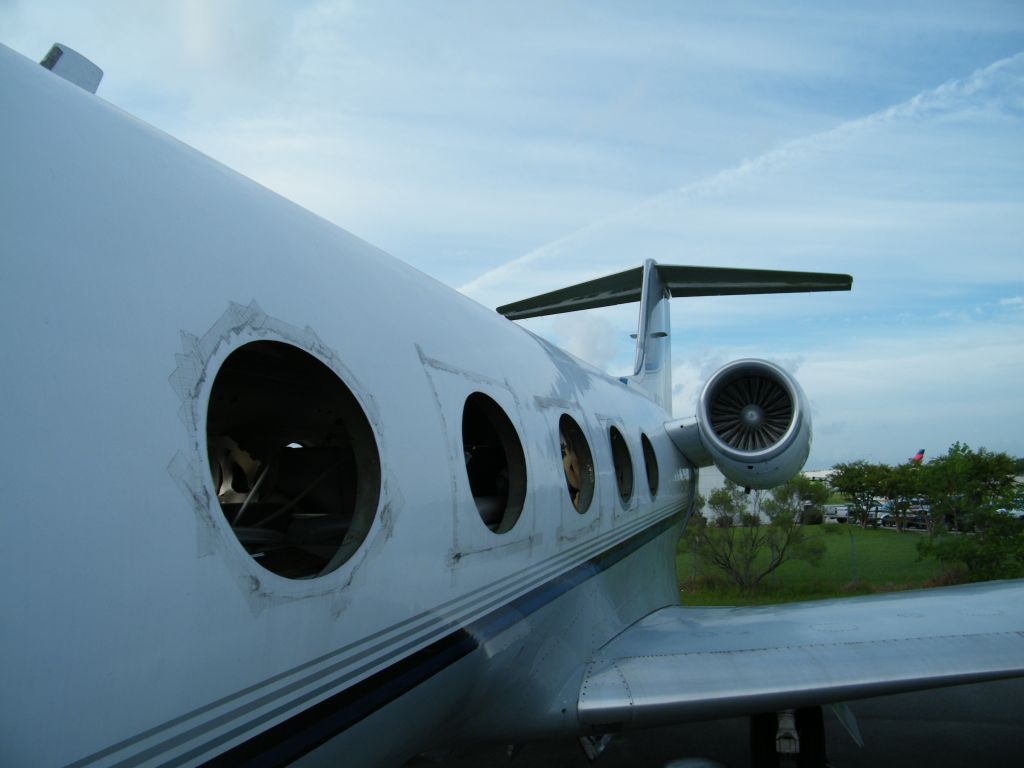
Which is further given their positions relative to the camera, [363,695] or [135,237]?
[363,695]

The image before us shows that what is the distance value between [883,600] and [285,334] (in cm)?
476

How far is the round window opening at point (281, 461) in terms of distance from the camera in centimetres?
370

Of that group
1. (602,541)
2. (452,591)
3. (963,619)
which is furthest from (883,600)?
(452,591)

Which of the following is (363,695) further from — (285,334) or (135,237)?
(135,237)

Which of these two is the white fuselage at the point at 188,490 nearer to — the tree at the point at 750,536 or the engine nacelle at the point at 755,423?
the engine nacelle at the point at 755,423

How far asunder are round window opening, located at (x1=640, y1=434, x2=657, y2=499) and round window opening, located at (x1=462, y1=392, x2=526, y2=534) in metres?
1.91

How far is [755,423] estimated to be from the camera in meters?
7.67

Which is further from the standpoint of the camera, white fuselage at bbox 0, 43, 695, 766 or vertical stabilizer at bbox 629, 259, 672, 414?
vertical stabilizer at bbox 629, 259, 672, 414

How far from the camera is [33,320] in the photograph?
1506 mm

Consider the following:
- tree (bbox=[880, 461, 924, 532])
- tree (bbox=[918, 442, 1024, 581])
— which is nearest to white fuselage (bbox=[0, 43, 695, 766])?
tree (bbox=[918, 442, 1024, 581])

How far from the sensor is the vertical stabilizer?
35.1 feet

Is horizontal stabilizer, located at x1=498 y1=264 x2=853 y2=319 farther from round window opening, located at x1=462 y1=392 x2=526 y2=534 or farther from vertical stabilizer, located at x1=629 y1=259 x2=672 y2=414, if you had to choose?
round window opening, located at x1=462 y1=392 x2=526 y2=534

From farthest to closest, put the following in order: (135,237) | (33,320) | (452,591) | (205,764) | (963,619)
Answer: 1. (963,619)
2. (452,591)
3. (135,237)
4. (205,764)
5. (33,320)

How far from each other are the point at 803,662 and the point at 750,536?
16529 millimetres
